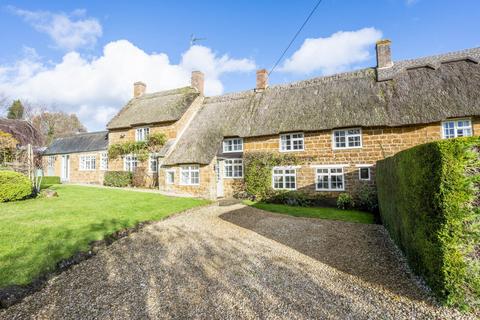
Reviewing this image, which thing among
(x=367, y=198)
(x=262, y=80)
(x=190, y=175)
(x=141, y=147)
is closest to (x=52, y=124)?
(x=141, y=147)

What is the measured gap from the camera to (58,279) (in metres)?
5.51

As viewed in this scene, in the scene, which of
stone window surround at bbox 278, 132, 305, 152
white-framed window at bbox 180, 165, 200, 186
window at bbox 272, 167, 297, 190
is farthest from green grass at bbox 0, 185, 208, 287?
stone window surround at bbox 278, 132, 305, 152

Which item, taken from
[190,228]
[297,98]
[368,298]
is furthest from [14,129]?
[368,298]

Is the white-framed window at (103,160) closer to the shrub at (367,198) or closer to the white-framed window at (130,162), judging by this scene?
the white-framed window at (130,162)

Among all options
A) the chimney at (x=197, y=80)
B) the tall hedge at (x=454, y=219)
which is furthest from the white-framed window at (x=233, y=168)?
the tall hedge at (x=454, y=219)

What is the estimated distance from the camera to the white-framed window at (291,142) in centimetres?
1641

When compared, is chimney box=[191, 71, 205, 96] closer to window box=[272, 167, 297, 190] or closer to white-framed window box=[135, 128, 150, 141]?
white-framed window box=[135, 128, 150, 141]

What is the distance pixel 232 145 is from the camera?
1886 centimetres

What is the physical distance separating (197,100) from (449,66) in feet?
58.6

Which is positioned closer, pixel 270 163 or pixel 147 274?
pixel 147 274

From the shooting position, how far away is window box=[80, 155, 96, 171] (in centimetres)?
2530

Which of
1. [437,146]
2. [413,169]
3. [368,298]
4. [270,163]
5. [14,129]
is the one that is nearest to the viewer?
[437,146]

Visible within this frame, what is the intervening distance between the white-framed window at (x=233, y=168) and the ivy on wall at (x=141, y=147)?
5985 mm

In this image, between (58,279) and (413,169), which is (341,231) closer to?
(413,169)
